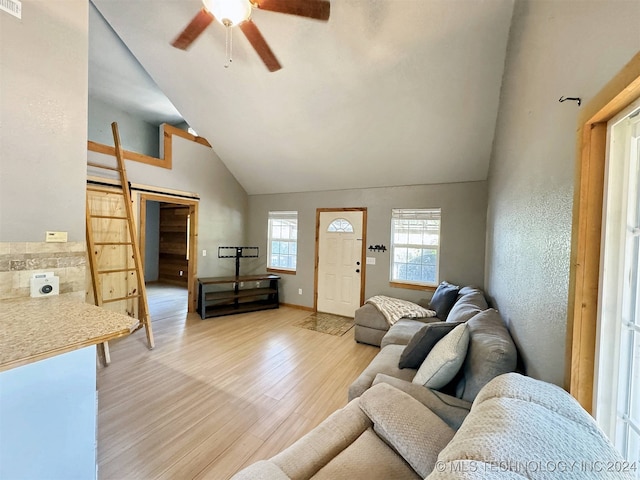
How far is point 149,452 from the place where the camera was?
1622 millimetres

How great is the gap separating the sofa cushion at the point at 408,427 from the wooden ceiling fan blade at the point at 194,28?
2.55 meters

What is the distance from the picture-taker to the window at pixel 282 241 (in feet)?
17.1

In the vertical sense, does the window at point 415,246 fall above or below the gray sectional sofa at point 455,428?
above

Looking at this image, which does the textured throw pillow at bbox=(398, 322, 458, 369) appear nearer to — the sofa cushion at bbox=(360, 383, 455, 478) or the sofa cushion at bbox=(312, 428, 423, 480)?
the sofa cushion at bbox=(360, 383, 455, 478)

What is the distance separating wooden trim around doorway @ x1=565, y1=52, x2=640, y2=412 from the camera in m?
0.91

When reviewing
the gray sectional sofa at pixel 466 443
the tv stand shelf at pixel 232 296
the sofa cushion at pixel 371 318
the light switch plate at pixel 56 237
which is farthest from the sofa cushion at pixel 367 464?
the tv stand shelf at pixel 232 296

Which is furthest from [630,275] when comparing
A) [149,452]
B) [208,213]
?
[208,213]

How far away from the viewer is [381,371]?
1846 millimetres

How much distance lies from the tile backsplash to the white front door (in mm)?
3500

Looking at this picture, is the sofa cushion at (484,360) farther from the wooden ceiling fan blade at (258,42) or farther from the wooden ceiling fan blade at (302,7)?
the wooden ceiling fan blade at (258,42)

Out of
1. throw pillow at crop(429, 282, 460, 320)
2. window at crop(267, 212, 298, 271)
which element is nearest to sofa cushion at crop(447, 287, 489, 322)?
throw pillow at crop(429, 282, 460, 320)

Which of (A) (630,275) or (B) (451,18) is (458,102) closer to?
(B) (451,18)

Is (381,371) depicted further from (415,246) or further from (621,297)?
(415,246)

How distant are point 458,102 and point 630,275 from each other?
8.51 feet
